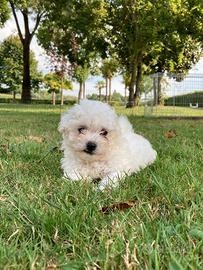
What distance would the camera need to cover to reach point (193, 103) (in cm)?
1452

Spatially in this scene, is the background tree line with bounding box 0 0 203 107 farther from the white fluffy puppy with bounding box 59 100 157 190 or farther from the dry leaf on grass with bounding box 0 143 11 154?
the white fluffy puppy with bounding box 59 100 157 190

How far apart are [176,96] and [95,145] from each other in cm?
1161

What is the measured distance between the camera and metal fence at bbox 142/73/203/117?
13.9m

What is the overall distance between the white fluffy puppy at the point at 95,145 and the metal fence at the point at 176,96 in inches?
418

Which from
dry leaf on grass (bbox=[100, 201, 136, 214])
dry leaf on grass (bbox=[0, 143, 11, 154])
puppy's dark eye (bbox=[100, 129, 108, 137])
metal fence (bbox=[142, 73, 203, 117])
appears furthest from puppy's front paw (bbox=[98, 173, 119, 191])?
metal fence (bbox=[142, 73, 203, 117])

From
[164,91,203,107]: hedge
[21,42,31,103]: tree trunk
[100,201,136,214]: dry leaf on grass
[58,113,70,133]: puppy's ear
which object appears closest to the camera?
[100,201,136,214]: dry leaf on grass

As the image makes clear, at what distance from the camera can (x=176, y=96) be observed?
47.3ft

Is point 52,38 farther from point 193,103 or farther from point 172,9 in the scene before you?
point 193,103

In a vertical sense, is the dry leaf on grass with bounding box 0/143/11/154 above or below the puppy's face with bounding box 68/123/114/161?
below

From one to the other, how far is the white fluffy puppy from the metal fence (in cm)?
1061

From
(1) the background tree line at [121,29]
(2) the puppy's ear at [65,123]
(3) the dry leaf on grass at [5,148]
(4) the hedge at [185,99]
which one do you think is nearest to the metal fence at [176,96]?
(4) the hedge at [185,99]

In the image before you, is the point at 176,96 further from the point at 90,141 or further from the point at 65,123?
the point at 90,141

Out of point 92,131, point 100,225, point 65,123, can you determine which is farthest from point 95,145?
point 100,225

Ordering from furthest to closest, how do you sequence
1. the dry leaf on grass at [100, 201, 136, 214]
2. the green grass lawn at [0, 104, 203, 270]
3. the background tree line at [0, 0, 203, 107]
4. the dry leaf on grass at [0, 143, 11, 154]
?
the background tree line at [0, 0, 203, 107] → the dry leaf on grass at [0, 143, 11, 154] → the dry leaf on grass at [100, 201, 136, 214] → the green grass lawn at [0, 104, 203, 270]
